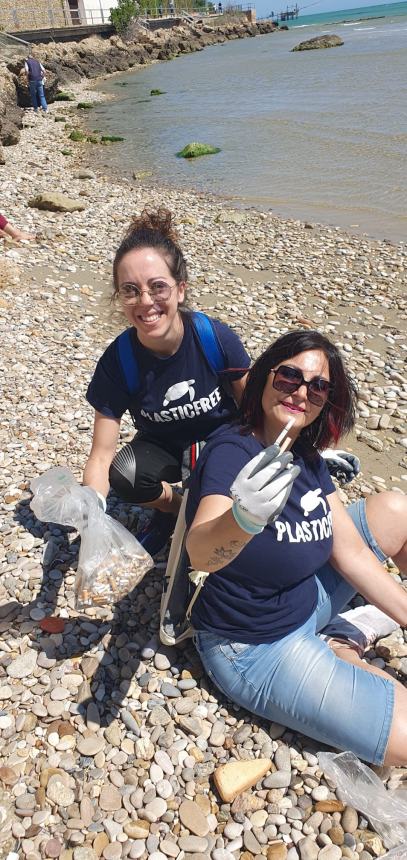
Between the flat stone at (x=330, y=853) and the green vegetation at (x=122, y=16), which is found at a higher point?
the green vegetation at (x=122, y=16)

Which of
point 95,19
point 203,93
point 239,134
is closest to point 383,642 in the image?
point 239,134

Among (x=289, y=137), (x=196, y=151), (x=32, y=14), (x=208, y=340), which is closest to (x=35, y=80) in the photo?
(x=196, y=151)

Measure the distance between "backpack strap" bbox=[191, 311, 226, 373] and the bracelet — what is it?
152cm

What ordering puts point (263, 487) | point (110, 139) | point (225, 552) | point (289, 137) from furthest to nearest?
point (110, 139) < point (289, 137) < point (225, 552) < point (263, 487)

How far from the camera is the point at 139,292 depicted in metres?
3.03

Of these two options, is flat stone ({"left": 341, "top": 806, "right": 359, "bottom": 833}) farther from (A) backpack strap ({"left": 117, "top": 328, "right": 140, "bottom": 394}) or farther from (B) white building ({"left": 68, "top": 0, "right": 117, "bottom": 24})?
(B) white building ({"left": 68, "top": 0, "right": 117, "bottom": 24})

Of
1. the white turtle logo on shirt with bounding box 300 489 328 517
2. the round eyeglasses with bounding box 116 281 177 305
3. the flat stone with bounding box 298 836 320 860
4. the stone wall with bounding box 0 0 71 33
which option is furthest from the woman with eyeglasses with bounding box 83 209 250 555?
the stone wall with bounding box 0 0 71 33

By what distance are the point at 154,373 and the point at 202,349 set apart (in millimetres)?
303

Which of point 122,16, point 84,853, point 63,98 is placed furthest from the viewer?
point 122,16

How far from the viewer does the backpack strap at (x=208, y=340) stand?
332 cm

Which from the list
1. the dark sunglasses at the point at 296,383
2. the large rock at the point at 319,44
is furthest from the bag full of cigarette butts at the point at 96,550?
the large rock at the point at 319,44

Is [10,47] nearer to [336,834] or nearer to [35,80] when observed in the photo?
[35,80]

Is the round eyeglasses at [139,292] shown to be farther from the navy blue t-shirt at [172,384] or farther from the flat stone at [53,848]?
the flat stone at [53,848]

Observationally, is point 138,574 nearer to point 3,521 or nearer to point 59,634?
point 59,634
